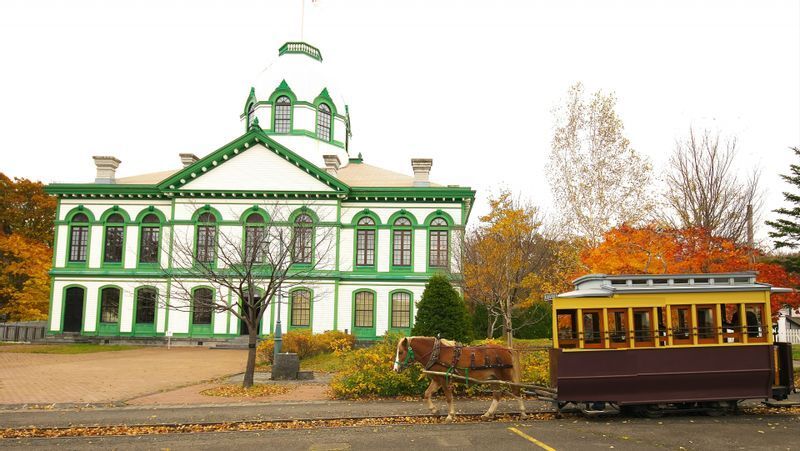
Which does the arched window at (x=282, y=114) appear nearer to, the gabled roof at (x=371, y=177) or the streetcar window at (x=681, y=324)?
the gabled roof at (x=371, y=177)

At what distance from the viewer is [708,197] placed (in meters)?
23.4

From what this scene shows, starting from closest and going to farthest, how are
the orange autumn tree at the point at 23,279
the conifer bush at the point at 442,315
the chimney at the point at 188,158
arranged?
the conifer bush at the point at 442,315, the chimney at the point at 188,158, the orange autumn tree at the point at 23,279

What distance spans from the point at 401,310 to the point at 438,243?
454 cm

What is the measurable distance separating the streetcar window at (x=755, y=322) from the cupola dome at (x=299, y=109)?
31108 millimetres

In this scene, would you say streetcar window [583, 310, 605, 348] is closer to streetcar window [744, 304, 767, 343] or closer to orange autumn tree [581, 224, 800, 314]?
streetcar window [744, 304, 767, 343]

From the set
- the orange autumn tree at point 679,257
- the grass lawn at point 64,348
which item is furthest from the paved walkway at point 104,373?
the orange autumn tree at point 679,257

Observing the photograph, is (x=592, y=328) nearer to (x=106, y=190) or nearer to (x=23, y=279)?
(x=106, y=190)

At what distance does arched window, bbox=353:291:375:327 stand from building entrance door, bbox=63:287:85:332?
55.0 feet

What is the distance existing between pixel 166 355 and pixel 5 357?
678 centimetres

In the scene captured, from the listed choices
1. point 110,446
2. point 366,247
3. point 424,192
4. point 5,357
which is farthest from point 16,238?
point 110,446

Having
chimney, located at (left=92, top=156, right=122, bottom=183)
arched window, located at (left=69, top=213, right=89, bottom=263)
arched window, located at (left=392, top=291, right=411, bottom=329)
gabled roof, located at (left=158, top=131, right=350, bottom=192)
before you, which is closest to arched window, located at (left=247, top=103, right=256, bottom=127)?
gabled roof, located at (left=158, top=131, right=350, bottom=192)

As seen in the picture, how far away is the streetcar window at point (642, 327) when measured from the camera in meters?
11.6

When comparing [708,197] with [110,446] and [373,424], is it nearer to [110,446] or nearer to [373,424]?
[373,424]

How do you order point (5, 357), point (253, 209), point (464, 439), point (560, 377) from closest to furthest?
point (464, 439) → point (560, 377) → point (5, 357) → point (253, 209)
